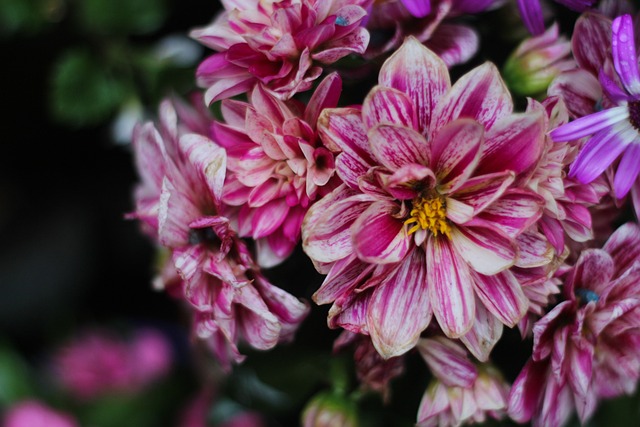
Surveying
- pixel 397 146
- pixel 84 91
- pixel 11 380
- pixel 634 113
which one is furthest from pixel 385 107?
pixel 11 380

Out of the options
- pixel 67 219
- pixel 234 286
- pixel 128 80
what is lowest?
pixel 67 219

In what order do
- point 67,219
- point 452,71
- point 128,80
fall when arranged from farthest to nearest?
point 67,219 < point 128,80 < point 452,71

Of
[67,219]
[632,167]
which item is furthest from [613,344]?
[67,219]

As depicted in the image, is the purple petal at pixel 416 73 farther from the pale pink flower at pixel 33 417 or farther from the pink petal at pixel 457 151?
the pale pink flower at pixel 33 417

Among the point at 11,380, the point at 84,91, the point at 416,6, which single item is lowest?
the point at 11,380

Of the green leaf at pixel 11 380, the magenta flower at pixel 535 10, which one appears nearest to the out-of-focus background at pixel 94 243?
the green leaf at pixel 11 380

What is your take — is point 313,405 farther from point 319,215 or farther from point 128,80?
point 128,80

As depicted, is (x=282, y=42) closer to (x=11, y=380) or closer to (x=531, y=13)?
(x=531, y=13)
